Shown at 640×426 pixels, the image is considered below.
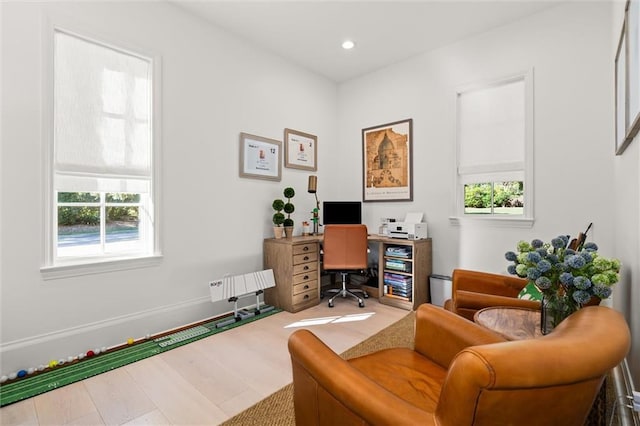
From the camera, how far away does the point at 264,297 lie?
3.61 metres

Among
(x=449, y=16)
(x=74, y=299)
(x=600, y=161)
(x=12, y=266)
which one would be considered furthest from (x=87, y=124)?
(x=600, y=161)

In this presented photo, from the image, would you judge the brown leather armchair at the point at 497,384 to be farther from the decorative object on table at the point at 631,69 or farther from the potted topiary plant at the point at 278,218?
the potted topiary plant at the point at 278,218

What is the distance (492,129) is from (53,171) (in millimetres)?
4047

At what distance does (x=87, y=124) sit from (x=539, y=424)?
10.4ft

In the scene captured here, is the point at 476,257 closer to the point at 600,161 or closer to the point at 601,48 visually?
the point at 600,161

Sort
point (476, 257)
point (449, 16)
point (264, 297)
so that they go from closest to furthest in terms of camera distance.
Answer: point (449, 16)
point (476, 257)
point (264, 297)

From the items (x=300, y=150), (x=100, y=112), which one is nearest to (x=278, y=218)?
(x=300, y=150)

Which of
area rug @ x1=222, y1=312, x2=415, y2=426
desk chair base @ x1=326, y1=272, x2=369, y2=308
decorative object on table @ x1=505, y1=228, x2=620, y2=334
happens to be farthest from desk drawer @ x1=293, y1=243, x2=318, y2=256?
decorative object on table @ x1=505, y1=228, x2=620, y2=334

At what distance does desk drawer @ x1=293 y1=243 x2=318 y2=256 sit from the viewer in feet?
11.1

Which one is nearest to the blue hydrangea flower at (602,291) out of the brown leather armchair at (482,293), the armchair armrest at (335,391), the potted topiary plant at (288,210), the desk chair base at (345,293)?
the brown leather armchair at (482,293)

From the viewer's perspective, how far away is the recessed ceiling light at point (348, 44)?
3508 mm

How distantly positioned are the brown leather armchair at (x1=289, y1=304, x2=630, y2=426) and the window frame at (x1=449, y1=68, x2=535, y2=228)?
2340 mm

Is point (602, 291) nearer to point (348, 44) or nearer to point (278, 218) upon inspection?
point (278, 218)

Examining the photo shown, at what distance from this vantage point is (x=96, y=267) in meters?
2.43
